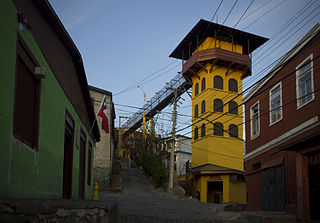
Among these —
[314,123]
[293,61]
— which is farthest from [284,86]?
[314,123]

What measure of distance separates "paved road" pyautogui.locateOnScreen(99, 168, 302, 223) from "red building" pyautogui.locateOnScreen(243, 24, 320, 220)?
162cm

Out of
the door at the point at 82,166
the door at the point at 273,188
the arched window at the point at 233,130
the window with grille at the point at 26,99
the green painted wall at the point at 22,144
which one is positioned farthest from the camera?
the arched window at the point at 233,130

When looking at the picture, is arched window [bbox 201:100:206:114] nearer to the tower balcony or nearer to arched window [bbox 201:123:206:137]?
arched window [bbox 201:123:206:137]

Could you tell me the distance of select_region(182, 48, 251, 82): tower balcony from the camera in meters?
35.8

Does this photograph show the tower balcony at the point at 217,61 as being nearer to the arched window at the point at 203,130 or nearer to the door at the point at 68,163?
the arched window at the point at 203,130

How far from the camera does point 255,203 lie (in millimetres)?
20422

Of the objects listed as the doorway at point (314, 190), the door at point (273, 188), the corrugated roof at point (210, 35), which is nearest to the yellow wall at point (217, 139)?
the corrugated roof at point (210, 35)

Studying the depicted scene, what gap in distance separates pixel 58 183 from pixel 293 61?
1082 centimetres

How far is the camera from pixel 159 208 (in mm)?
17203

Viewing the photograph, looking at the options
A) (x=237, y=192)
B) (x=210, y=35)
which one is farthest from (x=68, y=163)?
(x=210, y=35)

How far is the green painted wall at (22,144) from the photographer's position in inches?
236

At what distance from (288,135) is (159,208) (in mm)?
6300

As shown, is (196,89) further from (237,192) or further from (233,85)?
(237,192)

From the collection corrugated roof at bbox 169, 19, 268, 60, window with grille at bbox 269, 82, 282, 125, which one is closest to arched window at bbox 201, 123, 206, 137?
corrugated roof at bbox 169, 19, 268, 60
